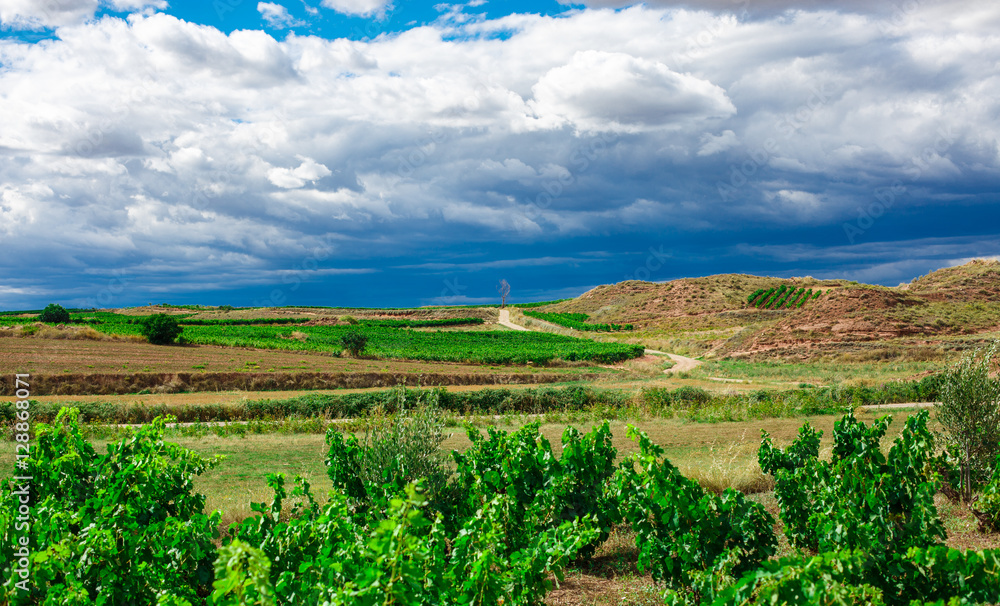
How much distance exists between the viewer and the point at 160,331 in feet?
178

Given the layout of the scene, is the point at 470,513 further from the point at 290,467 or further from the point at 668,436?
the point at 668,436

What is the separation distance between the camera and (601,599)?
676cm

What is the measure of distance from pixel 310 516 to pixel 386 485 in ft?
3.19

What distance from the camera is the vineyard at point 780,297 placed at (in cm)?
9362

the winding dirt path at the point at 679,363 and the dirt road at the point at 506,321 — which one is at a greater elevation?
the dirt road at the point at 506,321

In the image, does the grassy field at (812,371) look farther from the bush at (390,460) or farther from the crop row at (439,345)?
the bush at (390,460)

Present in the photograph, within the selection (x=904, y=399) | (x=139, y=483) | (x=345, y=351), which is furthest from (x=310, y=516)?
(x=345, y=351)

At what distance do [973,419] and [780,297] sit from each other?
3863 inches

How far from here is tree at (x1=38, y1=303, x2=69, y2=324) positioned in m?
73.6

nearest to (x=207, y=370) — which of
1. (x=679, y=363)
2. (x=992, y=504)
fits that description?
(x=679, y=363)

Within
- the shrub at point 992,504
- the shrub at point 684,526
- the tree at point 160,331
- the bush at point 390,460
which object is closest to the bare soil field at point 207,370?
the tree at point 160,331

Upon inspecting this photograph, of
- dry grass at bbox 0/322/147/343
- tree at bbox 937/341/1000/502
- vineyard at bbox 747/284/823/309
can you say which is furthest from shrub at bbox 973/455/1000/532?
→ vineyard at bbox 747/284/823/309

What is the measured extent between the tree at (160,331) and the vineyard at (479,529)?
52.3m

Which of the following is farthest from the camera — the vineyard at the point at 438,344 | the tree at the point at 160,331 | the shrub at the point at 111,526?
the tree at the point at 160,331
